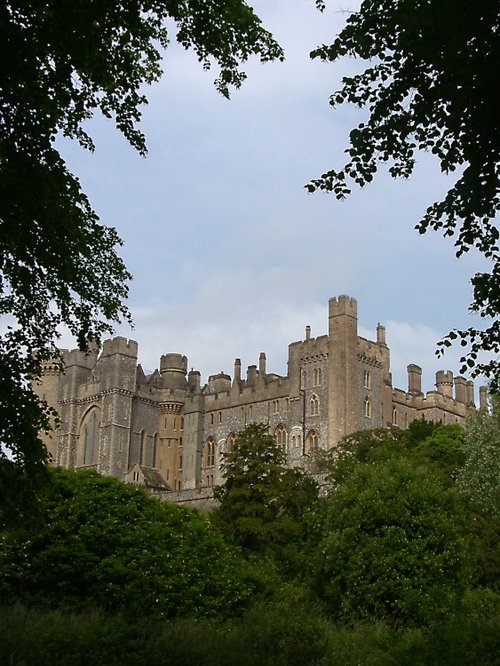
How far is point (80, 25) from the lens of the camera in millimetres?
12320

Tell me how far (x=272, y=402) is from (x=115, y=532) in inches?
1918

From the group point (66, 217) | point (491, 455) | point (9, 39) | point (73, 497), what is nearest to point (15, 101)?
point (9, 39)

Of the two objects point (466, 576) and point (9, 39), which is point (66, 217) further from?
point (466, 576)

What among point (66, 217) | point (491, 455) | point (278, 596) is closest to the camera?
point (66, 217)

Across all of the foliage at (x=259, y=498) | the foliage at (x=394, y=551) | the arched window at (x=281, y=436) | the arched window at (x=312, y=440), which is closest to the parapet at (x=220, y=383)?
the arched window at (x=281, y=436)

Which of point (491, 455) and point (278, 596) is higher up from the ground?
point (491, 455)

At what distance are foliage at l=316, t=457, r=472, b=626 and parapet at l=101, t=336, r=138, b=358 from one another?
171 feet

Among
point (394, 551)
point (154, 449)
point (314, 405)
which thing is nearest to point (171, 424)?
point (154, 449)

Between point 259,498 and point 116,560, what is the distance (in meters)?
14.0

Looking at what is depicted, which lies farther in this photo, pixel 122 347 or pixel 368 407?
pixel 122 347

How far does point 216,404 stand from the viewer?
80.1m

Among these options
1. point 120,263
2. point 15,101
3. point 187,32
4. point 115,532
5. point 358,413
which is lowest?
point 115,532

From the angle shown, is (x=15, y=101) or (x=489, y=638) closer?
(x=15, y=101)

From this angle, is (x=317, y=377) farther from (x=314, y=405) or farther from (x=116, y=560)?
(x=116, y=560)
